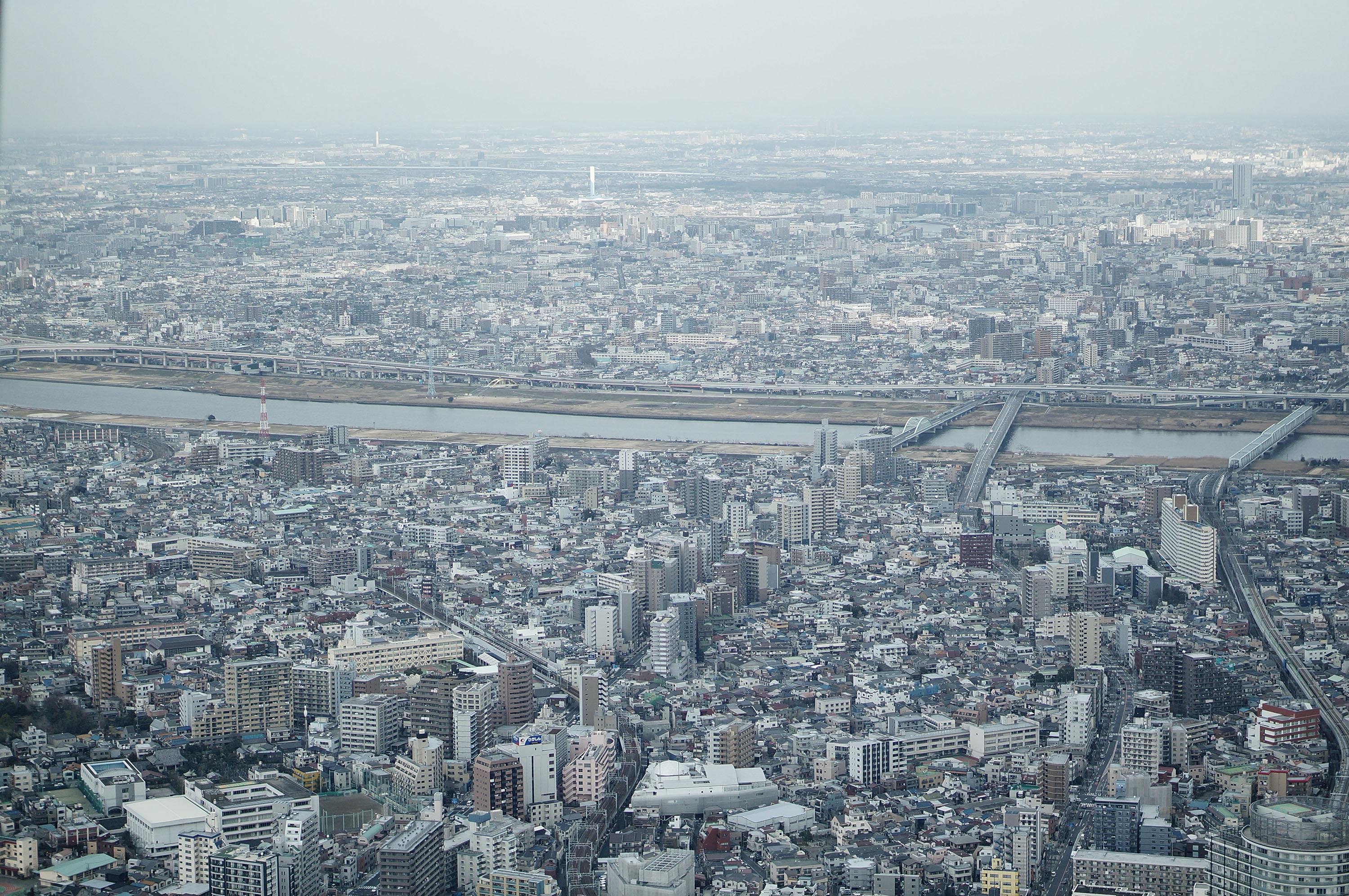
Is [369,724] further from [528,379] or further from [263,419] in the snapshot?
[528,379]

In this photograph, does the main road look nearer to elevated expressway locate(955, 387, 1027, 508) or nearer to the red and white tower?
elevated expressway locate(955, 387, 1027, 508)

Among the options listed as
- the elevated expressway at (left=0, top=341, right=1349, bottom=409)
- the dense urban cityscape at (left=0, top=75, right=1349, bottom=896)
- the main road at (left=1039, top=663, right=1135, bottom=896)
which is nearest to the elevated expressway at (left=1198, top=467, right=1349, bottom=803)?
the dense urban cityscape at (left=0, top=75, right=1349, bottom=896)

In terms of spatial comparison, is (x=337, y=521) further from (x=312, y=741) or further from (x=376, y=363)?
(x=376, y=363)

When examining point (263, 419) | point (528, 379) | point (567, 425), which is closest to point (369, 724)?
point (263, 419)

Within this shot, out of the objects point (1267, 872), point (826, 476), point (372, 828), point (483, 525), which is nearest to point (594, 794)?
point (372, 828)

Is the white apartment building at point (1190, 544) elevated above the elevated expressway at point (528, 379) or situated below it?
above

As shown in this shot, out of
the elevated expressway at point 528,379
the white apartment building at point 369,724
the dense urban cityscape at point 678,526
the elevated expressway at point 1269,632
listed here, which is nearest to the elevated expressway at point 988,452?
the dense urban cityscape at point 678,526

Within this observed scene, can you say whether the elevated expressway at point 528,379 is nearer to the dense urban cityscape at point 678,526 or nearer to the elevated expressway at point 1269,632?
the dense urban cityscape at point 678,526
